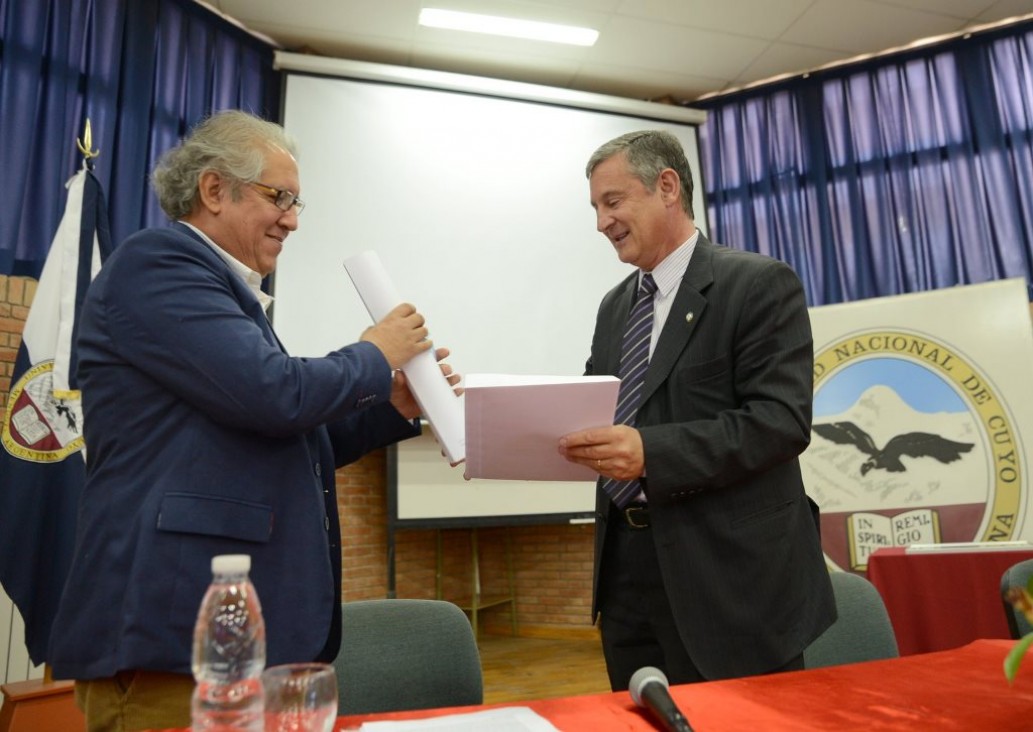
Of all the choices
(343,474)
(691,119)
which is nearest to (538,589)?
(343,474)

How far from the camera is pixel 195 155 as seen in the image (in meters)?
1.43

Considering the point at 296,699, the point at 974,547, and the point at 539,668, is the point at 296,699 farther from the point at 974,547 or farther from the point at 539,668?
the point at 539,668

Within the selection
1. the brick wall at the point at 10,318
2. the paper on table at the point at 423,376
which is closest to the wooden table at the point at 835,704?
the paper on table at the point at 423,376

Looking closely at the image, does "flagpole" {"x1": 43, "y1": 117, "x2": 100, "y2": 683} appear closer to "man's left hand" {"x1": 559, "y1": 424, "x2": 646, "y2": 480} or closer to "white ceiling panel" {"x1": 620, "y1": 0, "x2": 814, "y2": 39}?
"man's left hand" {"x1": 559, "y1": 424, "x2": 646, "y2": 480}

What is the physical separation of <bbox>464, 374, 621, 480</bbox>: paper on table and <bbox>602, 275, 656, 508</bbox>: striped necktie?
0.49 feet

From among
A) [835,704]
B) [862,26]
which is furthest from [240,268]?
[862,26]

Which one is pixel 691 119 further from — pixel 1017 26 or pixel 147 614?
pixel 147 614

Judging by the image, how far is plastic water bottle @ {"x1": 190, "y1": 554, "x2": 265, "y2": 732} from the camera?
0.67m

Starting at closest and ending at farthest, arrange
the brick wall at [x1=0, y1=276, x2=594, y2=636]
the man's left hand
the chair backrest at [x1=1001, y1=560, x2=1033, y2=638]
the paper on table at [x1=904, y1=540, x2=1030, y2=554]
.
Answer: the man's left hand, the chair backrest at [x1=1001, y1=560, x2=1033, y2=638], the paper on table at [x1=904, y1=540, x2=1030, y2=554], the brick wall at [x1=0, y1=276, x2=594, y2=636]

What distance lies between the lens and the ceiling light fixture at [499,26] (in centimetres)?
476

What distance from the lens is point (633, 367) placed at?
5.64 ft

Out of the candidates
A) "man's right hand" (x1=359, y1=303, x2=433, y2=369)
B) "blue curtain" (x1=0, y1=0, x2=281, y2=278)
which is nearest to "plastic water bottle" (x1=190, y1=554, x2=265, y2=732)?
"man's right hand" (x1=359, y1=303, x2=433, y2=369)

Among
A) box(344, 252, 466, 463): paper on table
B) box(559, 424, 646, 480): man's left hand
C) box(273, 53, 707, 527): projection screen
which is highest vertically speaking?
box(273, 53, 707, 527): projection screen

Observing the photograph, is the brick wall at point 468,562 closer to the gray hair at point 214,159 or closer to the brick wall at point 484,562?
the brick wall at point 484,562
